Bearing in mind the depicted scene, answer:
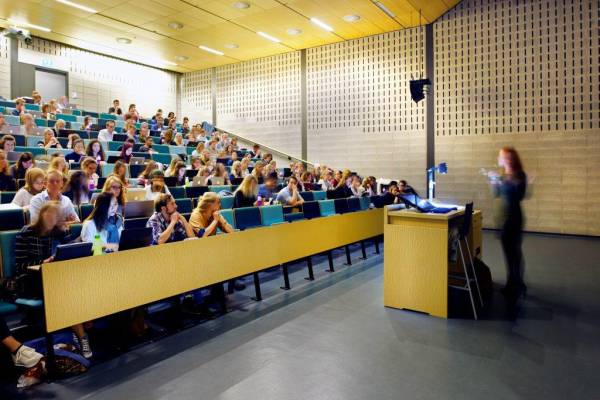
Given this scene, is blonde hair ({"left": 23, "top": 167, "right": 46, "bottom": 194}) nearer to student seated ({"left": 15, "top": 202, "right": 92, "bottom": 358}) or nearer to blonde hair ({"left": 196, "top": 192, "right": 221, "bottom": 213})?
student seated ({"left": 15, "top": 202, "right": 92, "bottom": 358})

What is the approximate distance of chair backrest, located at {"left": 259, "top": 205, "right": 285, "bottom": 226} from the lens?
4957 millimetres

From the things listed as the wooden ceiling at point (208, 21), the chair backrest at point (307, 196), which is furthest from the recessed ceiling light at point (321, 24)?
the chair backrest at point (307, 196)

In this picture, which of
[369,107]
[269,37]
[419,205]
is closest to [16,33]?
[269,37]

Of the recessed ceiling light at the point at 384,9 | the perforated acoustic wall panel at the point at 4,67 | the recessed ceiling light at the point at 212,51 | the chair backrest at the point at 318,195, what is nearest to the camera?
the chair backrest at the point at 318,195

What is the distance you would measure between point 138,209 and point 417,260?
2.85m

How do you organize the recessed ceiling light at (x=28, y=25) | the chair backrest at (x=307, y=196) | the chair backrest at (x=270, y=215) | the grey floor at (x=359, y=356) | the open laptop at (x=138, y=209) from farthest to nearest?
the recessed ceiling light at (x=28, y=25) → the chair backrest at (x=307, y=196) → the chair backrest at (x=270, y=215) → the open laptop at (x=138, y=209) → the grey floor at (x=359, y=356)

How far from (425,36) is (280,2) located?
3.65 m

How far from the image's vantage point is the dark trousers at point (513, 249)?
3912 mm

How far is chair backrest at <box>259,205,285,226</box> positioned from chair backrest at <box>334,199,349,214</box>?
Result: 4.24 ft

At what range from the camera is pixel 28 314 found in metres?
2.85

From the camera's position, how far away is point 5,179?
186 inches

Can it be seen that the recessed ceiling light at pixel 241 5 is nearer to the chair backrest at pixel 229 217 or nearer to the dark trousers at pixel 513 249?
the chair backrest at pixel 229 217

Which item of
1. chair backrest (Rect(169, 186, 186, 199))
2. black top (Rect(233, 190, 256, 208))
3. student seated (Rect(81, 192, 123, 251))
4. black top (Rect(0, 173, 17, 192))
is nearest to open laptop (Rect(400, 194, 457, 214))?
black top (Rect(233, 190, 256, 208))

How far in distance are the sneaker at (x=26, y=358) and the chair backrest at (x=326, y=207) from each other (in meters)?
4.05
